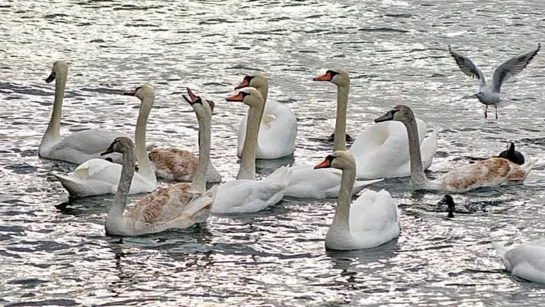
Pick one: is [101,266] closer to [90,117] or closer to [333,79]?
[333,79]

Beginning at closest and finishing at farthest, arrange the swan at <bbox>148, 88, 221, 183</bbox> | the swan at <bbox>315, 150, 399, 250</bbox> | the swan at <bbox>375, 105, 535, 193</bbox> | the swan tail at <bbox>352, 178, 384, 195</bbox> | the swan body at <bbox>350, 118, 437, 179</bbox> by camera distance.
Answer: the swan at <bbox>315, 150, 399, 250</bbox> < the swan tail at <bbox>352, 178, 384, 195</bbox> < the swan at <bbox>375, 105, 535, 193</bbox> < the swan at <bbox>148, 88, 221, 183</bbox> < the swan body at <bbox>350, 118, 437, 179</bbox>

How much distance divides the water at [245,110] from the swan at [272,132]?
0.21 m

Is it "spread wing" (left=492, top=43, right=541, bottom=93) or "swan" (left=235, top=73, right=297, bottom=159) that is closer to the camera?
"swan" (left=235, top=73, right=297, bottom=159)

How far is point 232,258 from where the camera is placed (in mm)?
11094

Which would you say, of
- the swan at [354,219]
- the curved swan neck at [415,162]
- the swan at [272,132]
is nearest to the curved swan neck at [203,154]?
the swan at [354,219]

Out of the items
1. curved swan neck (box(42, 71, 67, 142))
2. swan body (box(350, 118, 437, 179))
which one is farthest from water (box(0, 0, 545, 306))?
curved swan neck (box(42, 71, 67, 142))

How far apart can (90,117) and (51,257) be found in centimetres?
544

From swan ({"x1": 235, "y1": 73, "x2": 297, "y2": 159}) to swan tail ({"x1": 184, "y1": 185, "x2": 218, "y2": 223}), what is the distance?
2380 millimetres

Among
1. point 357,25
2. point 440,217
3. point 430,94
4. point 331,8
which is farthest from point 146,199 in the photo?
point 331,8

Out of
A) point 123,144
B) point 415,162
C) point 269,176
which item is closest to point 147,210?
point 123,144

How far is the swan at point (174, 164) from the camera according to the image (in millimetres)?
13750

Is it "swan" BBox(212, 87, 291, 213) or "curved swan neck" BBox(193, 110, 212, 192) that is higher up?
"curved swan neck" BBox(193, 110, 212, 192)

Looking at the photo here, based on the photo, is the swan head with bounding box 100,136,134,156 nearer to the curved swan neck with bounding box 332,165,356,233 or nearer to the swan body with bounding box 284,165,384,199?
the swan body with bounding box 284,165,384,199

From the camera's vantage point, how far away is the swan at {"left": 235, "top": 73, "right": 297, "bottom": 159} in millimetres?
14613
